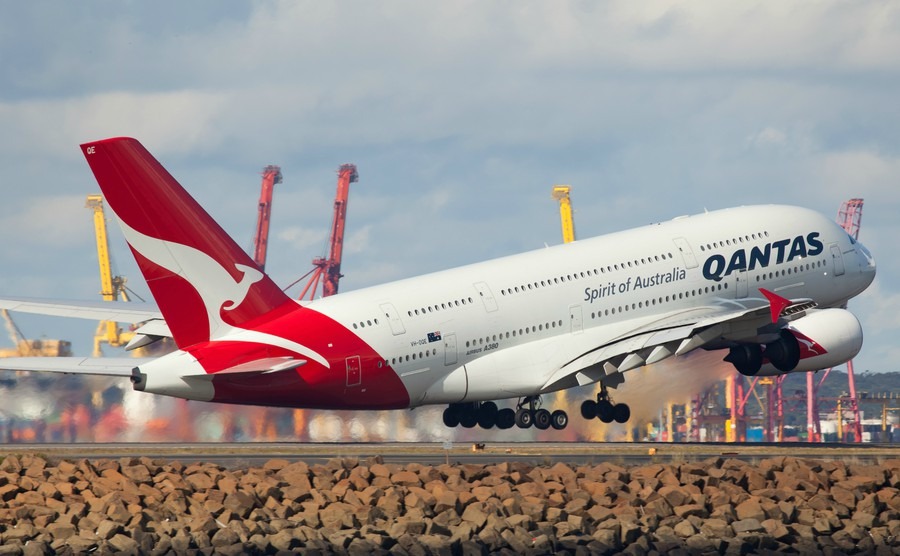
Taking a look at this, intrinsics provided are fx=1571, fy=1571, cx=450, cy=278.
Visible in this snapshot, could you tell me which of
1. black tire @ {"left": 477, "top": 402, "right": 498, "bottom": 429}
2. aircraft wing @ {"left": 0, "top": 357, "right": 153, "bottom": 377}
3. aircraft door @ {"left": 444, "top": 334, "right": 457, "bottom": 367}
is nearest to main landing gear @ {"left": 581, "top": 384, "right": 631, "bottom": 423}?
black tire @ {"left": 477, "top": 402, "right": 498, "bottom": 429}

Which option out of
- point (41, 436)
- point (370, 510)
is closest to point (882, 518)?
point (370, 510)

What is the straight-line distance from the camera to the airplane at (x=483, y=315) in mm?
45125

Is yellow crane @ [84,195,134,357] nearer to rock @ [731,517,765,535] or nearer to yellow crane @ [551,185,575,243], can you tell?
yellow crane @ [551,185,575,243]

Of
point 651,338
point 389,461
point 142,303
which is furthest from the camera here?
point 142,303

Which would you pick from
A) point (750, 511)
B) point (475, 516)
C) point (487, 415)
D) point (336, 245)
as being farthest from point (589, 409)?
point (336, 245)

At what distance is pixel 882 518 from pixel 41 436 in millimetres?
35898

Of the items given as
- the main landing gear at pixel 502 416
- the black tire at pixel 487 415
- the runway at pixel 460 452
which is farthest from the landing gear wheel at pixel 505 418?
the runway at pixel 460 452

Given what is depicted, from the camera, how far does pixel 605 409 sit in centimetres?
5609

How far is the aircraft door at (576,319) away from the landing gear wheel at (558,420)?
3723 millimetres

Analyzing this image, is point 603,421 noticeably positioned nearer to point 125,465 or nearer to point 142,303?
point 142,303

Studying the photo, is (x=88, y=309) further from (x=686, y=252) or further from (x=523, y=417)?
(x=686, y=252)

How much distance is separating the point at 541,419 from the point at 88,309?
15884mm

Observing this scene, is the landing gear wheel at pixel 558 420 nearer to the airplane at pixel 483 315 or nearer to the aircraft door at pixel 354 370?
the airplane at pixel 483 315

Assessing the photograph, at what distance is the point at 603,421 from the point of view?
56.6 metres
